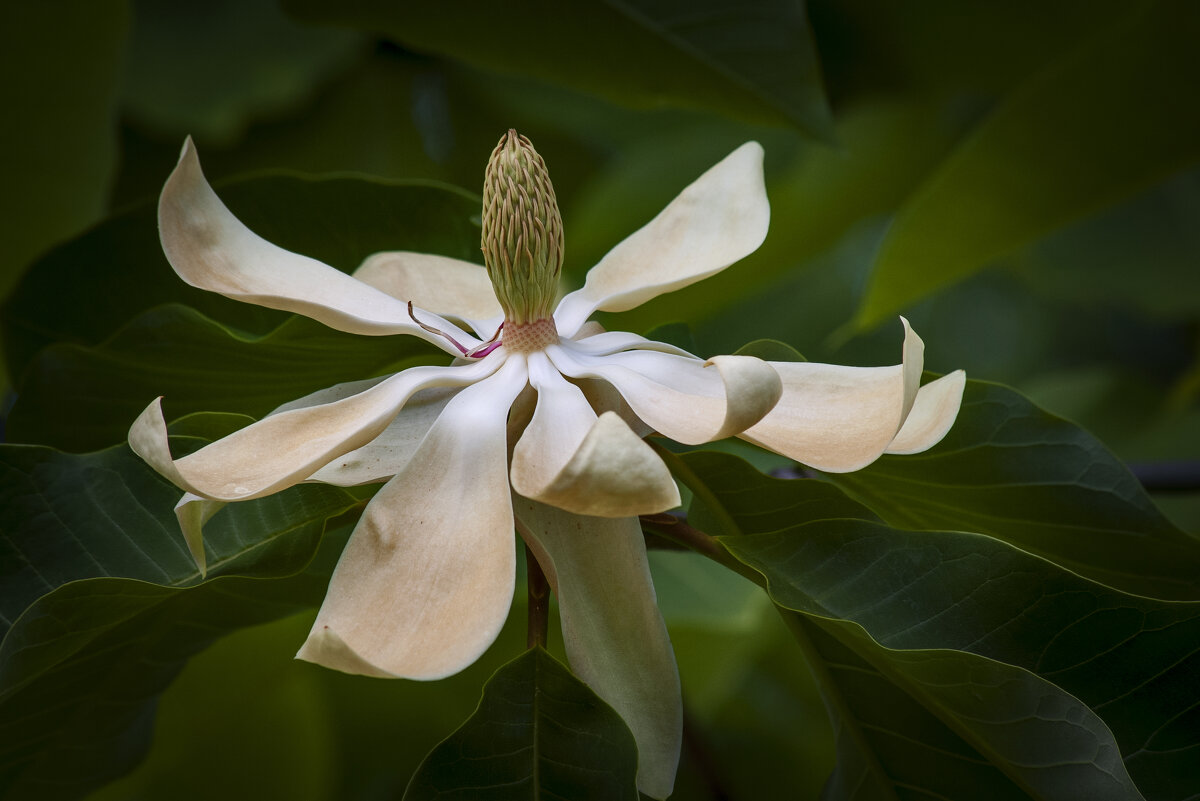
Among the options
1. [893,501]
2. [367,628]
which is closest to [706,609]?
[893,501]

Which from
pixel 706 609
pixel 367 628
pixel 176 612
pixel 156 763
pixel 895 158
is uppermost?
pixel 895 158

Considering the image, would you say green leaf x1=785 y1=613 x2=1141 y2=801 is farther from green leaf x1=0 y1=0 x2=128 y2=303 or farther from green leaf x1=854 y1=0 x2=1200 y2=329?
green leaf x1=0 y1=0 x2=128 y2=303

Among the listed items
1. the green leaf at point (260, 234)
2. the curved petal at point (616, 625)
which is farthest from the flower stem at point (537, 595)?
the green leaf at point (260, 234)

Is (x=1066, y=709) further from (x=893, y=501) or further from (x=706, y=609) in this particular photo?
(x=706, y=609)

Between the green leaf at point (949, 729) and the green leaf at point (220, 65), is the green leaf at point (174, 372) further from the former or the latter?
the green leaf at point (220, 65)

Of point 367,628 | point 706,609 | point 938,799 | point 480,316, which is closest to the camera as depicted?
point 367,628

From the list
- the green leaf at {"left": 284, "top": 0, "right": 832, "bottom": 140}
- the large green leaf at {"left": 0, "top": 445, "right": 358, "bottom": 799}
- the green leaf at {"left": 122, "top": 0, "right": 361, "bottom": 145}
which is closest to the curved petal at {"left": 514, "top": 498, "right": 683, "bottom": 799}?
the large green leaf at {"left": 0, "top": 445, "right": 358, "bottom": 799}
